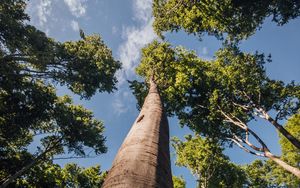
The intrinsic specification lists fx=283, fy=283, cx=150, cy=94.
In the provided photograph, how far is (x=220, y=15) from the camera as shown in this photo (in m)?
14.1

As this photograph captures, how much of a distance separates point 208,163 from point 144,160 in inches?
695

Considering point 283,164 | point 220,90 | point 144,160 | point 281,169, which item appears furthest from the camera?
point 281,169

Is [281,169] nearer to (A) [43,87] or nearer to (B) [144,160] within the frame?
(A) [43,87]

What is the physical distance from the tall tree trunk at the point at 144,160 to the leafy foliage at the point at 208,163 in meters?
14.9

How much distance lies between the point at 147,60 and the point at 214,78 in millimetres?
4382

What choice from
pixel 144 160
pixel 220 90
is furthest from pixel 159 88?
pixel 144 160

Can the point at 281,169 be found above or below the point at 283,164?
above

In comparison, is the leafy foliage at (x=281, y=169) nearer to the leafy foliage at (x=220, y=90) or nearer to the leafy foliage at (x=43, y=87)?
the leafy foliage at (x=220, y=90)

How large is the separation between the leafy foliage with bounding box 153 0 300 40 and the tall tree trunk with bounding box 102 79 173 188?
377 inches

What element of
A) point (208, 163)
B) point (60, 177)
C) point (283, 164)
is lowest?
point (283, 164)

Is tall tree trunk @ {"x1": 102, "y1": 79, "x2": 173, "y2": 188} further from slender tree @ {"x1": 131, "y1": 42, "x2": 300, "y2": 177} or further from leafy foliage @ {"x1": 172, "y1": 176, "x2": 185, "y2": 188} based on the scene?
leafy foliage @ {"x1": 172, "y1": 176, "x2": 185, "y2": 188}

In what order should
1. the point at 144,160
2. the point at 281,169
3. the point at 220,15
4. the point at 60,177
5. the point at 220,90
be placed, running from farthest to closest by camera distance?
the point at 281,169, the point at 60,177, the point at 220,90, the point at 220,15, the point at 144,160

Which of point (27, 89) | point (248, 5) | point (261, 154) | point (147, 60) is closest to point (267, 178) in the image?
point (261, 154)

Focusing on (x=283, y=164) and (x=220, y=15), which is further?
(x=220, y=15)
